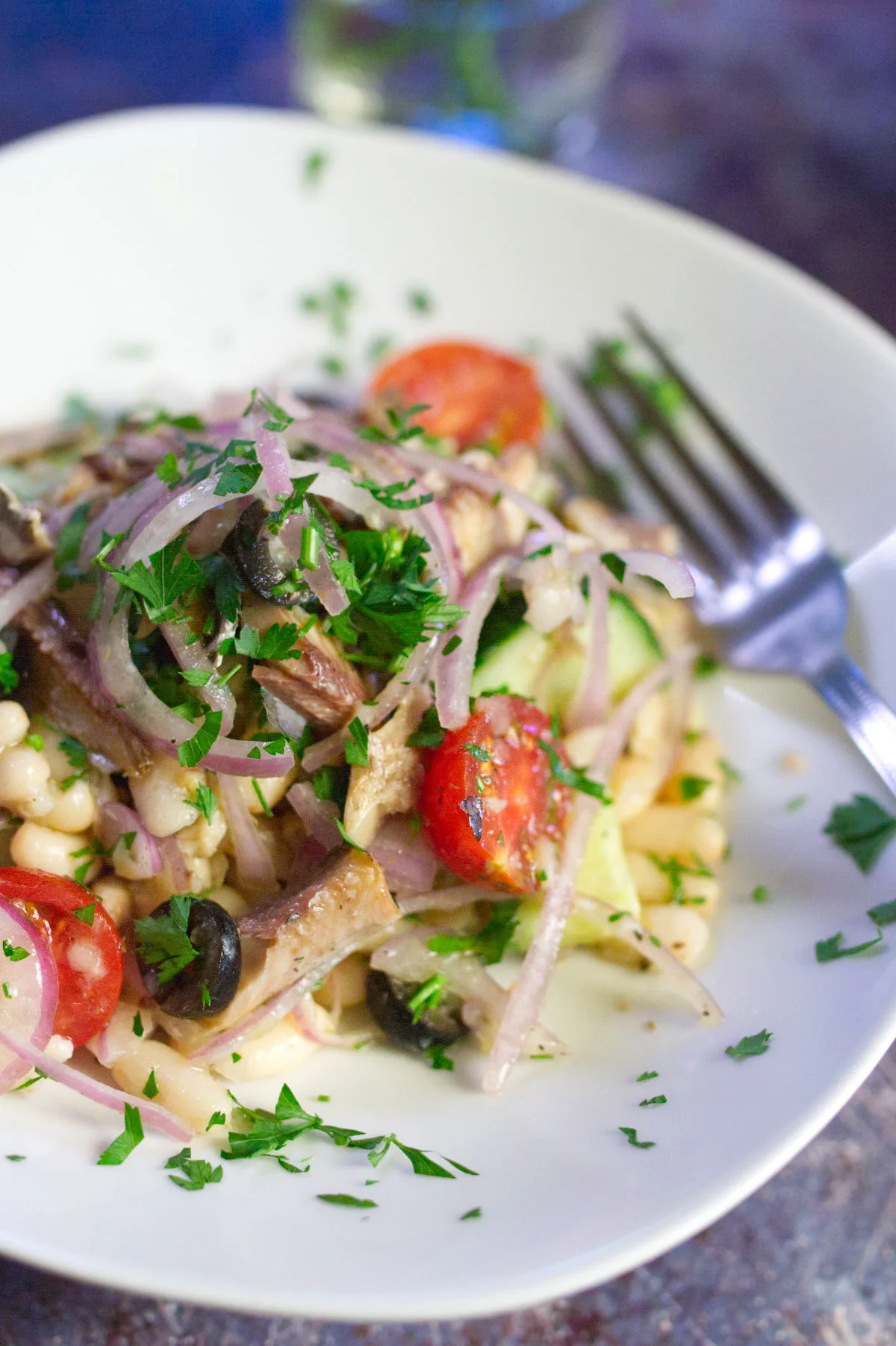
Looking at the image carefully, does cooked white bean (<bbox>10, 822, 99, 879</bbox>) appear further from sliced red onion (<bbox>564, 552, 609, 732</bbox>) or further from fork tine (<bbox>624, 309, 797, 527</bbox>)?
fork tine (<bbox>624, 309, 797, 527</bbox>)

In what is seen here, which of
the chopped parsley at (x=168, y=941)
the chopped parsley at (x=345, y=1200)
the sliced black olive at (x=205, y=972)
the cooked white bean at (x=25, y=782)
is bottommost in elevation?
the chopped parsley at (x=345, y=1200)

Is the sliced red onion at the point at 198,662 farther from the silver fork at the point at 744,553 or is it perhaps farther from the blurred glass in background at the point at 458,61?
the blurred glass in background at the point at 458,61

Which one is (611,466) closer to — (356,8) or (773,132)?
(356,8)

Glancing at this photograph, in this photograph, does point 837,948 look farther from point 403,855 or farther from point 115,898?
point 115,898

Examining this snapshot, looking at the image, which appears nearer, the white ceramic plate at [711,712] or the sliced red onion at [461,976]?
the white ceramic plate at [711,712]

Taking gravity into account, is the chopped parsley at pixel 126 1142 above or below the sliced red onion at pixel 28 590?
below

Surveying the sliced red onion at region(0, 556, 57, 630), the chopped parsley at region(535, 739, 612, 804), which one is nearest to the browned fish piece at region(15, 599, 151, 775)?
the sliced red onion at region(0, 556, 57, 630)

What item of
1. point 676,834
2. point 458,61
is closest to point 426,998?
point 676,834

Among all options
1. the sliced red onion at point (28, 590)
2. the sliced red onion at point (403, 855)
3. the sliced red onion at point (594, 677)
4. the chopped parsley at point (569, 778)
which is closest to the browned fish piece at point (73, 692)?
the sliced red onion at point (28, 590)
